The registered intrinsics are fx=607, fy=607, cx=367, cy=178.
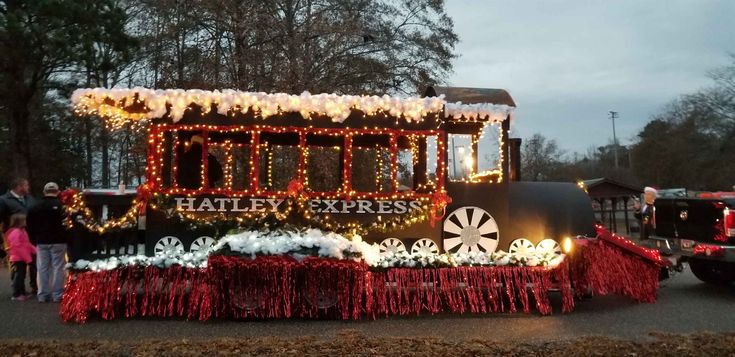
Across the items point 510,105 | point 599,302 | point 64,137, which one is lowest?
point 599,302

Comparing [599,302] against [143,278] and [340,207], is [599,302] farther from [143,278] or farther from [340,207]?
[143,278]

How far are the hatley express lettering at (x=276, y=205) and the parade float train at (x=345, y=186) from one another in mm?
13

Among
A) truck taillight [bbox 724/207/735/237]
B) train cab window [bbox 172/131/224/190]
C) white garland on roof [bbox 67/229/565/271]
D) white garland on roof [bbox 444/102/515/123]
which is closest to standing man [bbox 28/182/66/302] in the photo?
white garland on roof [bbox 67/229/565/271]

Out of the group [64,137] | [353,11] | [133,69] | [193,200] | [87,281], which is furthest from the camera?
[64,137]

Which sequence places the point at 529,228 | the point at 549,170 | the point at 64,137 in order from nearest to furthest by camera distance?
1. the point at 529,228
2. the point at 64,137
3. the point at 549,170

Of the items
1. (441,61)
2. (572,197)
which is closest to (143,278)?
(572,197)

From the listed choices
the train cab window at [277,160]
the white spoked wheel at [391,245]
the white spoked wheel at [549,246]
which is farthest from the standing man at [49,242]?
the white spoked wheel at [549,246]

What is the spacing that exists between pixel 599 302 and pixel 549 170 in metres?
46.3

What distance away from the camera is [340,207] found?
812cm

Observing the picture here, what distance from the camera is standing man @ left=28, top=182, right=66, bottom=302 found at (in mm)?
8086

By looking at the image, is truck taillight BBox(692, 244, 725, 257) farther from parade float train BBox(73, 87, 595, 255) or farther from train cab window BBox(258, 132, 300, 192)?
train cab window BBox(258, 132, 300, 192)

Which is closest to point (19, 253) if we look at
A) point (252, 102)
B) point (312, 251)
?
point (252, 102)

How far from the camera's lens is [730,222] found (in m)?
8.61

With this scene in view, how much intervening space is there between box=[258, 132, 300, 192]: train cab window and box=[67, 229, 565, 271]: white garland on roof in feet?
4.32
